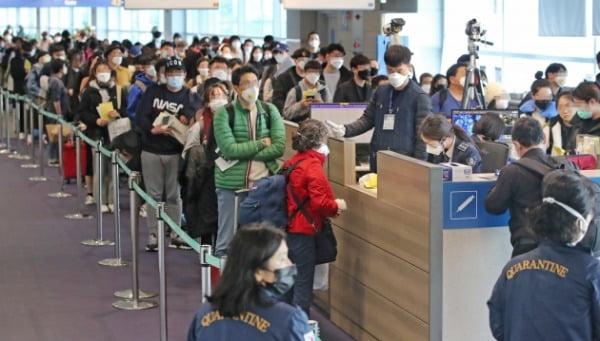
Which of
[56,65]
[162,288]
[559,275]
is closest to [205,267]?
[162,288]

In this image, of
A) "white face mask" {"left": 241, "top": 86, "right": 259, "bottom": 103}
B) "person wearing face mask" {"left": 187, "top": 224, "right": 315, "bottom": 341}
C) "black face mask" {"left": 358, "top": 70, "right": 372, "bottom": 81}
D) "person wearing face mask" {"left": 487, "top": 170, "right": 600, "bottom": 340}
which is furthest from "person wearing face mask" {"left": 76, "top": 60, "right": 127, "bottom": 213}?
"person wearing face mask" {"left": 187, "top": 224, "right": 315, "bottom": 341}

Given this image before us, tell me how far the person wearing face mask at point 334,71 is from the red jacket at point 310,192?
4.34 metres

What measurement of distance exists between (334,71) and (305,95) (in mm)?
1361

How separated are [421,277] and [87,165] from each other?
7003 mm

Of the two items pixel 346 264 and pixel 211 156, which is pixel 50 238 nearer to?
pixel 211 156

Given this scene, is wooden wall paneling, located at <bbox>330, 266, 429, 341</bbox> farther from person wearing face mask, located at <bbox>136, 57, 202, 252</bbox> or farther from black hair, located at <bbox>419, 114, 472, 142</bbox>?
person wearing face mask, located at <bbox>136, 57, 202, 252</bbox>

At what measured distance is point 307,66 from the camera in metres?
10.1

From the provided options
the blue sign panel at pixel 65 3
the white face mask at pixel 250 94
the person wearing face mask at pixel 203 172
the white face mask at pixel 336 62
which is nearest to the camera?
the white face mask at pixel 250 94

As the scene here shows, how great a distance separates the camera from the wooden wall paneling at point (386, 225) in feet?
19.8

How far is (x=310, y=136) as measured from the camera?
21.9 ft

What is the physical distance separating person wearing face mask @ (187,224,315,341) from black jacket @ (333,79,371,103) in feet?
22.6

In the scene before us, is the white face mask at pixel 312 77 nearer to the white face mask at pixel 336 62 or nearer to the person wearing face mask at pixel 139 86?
the white face mask at pixel 336 62

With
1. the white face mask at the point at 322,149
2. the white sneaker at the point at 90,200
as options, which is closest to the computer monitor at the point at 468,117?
the white face mask at the point at 322,149

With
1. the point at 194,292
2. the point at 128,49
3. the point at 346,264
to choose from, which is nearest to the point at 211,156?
the point at 194,292
